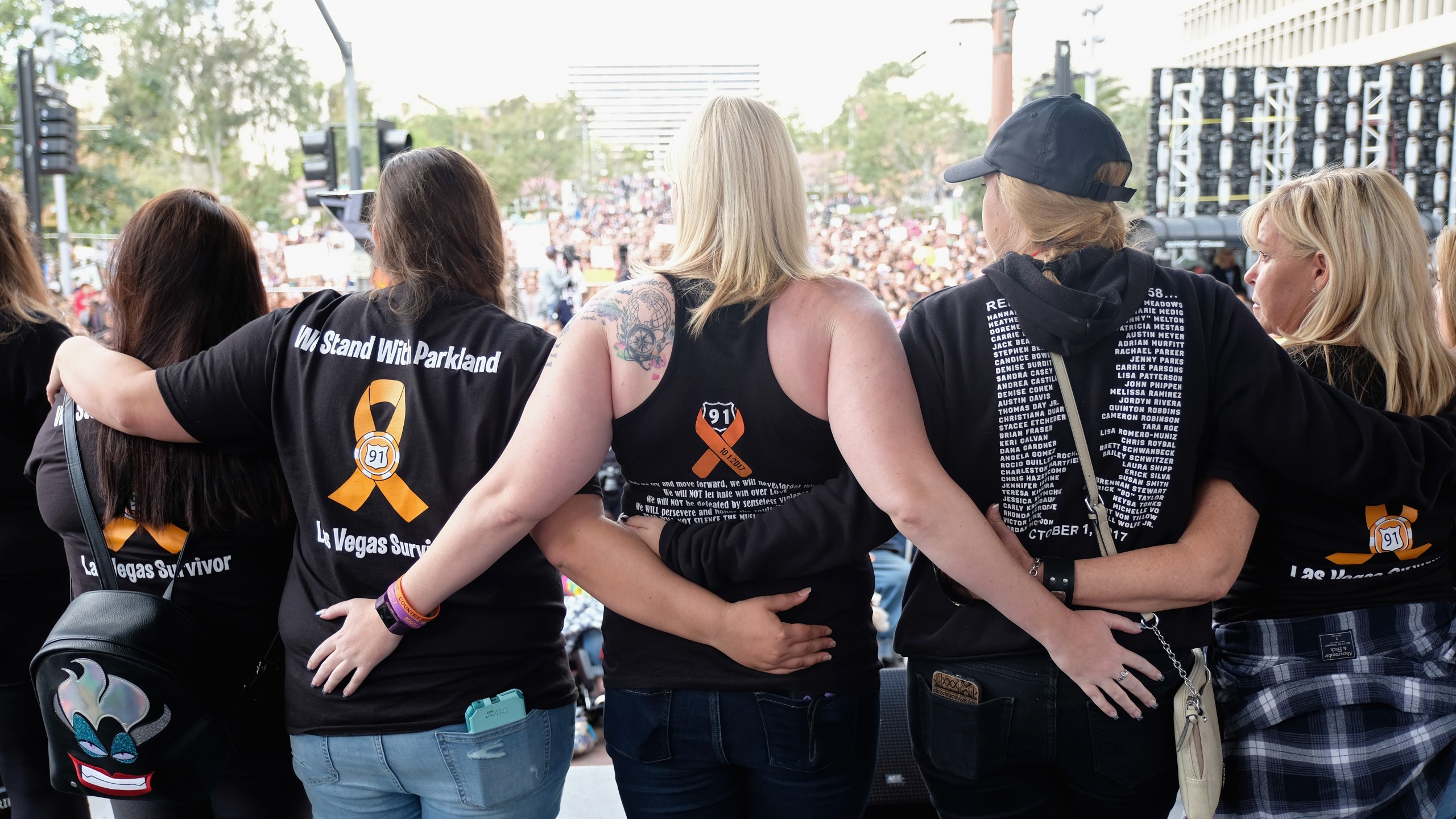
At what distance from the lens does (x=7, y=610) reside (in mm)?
2070

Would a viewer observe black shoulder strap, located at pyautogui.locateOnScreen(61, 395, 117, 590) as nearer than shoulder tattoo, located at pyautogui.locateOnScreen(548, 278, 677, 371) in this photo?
No

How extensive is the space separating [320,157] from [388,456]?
9.27 metres

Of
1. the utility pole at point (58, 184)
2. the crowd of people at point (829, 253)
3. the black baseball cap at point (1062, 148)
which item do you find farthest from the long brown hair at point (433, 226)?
the utility pole at point (58, 184)

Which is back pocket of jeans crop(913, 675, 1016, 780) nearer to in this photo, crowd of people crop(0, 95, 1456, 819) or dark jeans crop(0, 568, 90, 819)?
crowd of people crop(0, 95, 1456, 819)

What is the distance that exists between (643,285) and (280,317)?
632 mm

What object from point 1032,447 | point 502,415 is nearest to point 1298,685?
point 1032,447

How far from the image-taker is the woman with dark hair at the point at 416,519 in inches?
58.5

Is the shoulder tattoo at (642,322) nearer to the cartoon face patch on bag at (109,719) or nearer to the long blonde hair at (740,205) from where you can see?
the long blonde hair at (740,205)

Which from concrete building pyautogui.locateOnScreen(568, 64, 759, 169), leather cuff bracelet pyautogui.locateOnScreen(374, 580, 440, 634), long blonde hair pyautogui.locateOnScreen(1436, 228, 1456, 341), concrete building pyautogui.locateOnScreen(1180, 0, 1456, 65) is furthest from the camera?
concrete building pyautogui.locateOnScreen(568, 64, 759, 169)

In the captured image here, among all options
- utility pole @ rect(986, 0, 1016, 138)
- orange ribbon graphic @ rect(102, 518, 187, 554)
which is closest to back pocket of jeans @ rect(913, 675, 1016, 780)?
orange ribbon graphic @ rect(102, 518, 187, 554)

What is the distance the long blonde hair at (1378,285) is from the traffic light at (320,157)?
9369 mm

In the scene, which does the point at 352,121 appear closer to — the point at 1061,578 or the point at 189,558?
the point at 189,558

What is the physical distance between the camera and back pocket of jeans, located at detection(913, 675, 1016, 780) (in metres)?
1.43

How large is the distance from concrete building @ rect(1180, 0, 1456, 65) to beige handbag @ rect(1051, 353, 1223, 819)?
39293 mm
